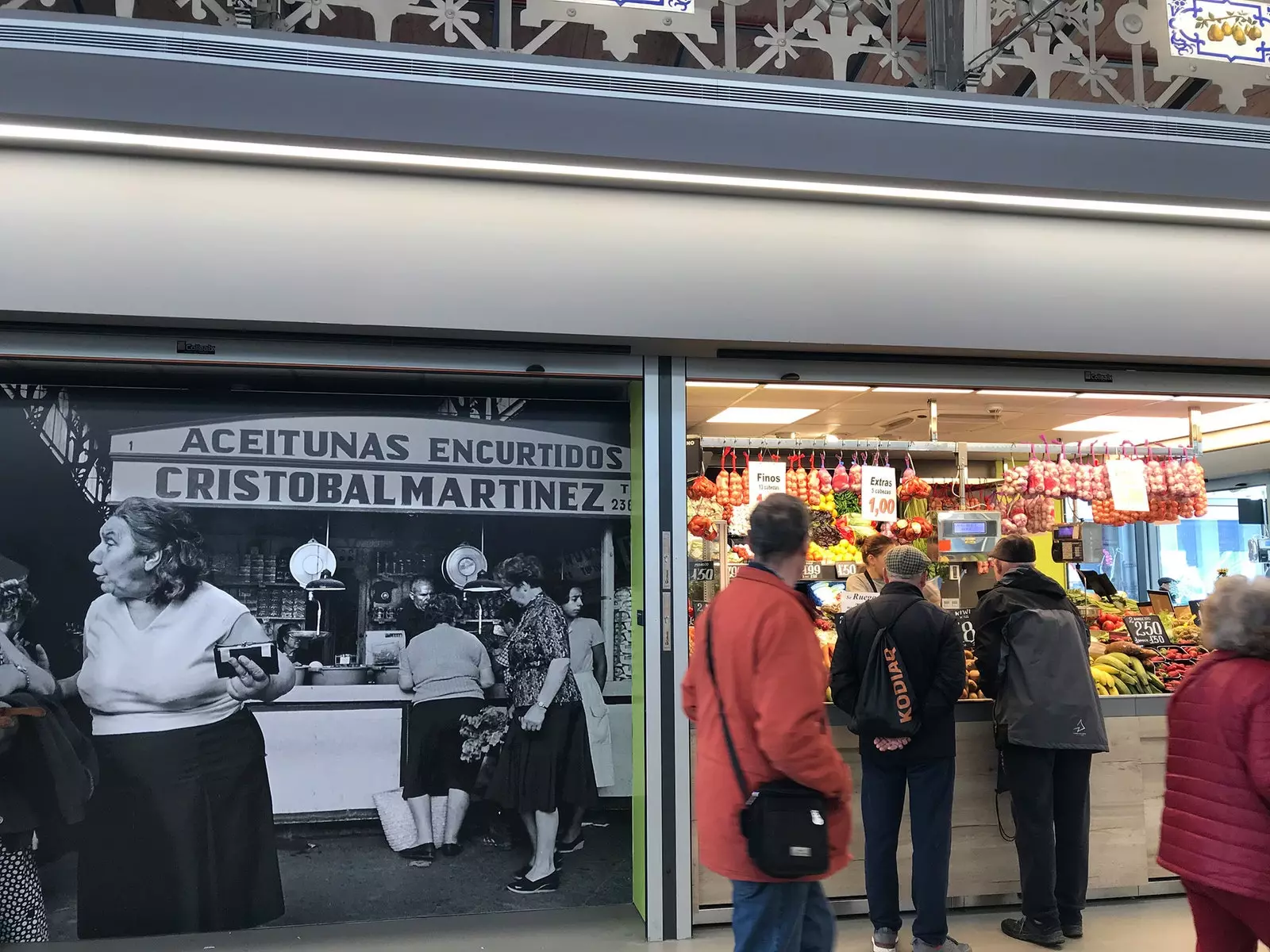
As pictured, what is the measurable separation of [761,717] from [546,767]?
8.85 ft

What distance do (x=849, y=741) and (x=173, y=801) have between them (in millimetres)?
3409

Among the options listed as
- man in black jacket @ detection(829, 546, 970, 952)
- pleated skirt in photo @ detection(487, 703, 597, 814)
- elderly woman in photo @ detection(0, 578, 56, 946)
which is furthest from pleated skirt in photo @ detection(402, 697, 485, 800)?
man in black jacket @ detection(829, 546, 970, 952)

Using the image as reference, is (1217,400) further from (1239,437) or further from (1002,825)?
(1002,825)

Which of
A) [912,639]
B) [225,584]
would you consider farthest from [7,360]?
[912,639]

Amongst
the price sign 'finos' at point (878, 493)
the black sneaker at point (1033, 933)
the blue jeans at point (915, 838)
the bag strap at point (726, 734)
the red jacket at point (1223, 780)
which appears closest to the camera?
the red jacket at point (1223, 780)

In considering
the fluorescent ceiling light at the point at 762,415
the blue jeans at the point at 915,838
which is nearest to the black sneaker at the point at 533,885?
the blue jeans at the point at 915,838

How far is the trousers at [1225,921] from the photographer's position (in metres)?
2.85

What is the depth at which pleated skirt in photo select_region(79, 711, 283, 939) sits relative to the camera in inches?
189

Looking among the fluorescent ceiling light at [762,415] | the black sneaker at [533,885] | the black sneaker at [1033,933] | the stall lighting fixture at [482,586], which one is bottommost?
the black sneaker at [1033,933]

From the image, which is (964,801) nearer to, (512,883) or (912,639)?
(912,639)

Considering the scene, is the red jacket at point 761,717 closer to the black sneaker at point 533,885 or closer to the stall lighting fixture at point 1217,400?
the black sneaker at point 533,885

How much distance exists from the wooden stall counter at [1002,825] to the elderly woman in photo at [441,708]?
128cm

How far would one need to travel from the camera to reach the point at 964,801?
521 centimetres

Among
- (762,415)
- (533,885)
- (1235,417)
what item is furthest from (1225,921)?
(1235,417)
